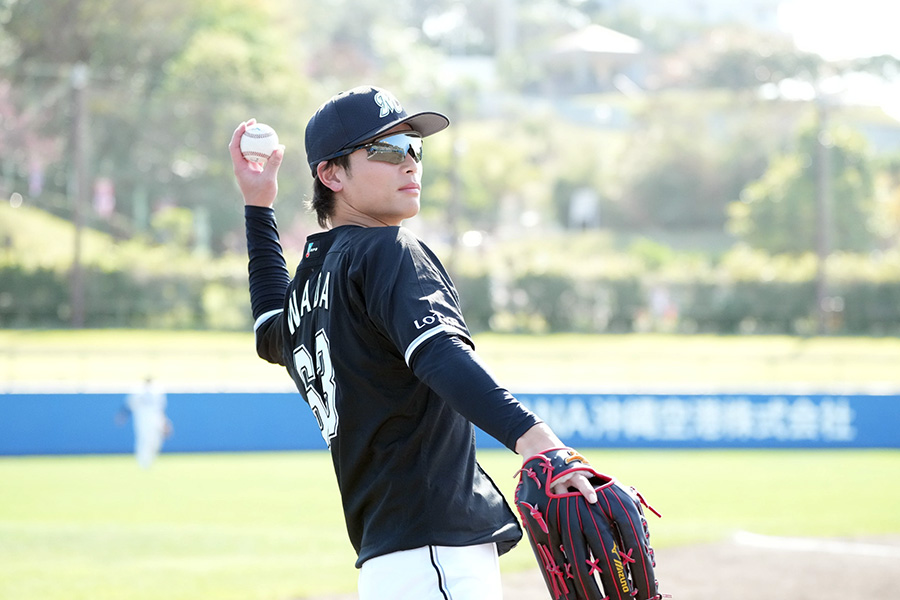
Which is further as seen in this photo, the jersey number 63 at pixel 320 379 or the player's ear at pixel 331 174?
the player's ear at pixel 331 174

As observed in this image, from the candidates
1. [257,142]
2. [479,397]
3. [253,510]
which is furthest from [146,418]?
[479,397]

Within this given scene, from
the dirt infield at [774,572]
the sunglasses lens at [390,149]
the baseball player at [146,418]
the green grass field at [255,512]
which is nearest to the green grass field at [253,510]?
the green grass field at [255,512]

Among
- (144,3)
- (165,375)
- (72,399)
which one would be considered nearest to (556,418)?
(72,399)

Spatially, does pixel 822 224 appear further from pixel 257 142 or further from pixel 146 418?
pixel 257 142

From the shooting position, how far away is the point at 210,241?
1137 inches

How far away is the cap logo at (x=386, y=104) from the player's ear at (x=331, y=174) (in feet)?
0.56

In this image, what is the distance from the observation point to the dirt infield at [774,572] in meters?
6.27

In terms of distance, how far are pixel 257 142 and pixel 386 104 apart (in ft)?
2.02

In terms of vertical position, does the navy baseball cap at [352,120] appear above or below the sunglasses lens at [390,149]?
above

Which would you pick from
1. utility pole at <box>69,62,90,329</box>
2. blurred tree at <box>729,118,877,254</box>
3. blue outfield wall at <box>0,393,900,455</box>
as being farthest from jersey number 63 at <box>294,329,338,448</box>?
blurred tree at <box>729,118,877,254</box>

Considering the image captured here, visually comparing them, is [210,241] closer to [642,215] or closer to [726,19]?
[642,215]

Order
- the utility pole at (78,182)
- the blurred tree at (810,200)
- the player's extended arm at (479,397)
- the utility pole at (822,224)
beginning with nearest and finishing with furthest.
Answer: the player's extended arm at (479,397), the utility pole at (78,182), the utility pole at (822,224), the blurred tree at (810,200)

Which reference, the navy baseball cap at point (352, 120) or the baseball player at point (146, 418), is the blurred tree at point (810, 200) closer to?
the baseball player at point (146, 418)

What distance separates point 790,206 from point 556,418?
17.5 metres
